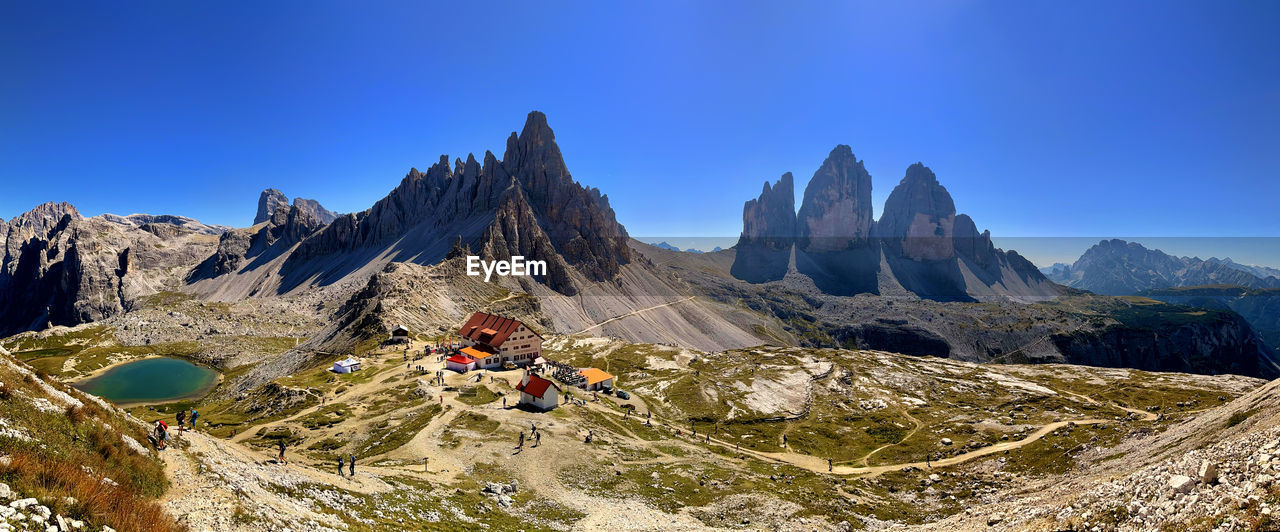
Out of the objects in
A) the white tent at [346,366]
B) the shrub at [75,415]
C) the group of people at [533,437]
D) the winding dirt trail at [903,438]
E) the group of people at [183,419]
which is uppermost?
the shrub at [75,415]

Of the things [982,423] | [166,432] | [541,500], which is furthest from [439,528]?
[982,423]

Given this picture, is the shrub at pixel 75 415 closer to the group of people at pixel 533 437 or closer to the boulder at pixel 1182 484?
the group of people at pixel 533 437

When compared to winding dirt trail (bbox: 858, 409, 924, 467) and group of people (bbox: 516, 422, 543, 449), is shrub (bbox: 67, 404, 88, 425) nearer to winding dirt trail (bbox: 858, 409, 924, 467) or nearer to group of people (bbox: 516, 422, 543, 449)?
group of people (bbox: 516, 422, 543, 449)

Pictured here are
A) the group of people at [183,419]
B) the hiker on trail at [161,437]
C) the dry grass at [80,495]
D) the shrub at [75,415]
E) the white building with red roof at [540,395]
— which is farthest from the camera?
the white building with red roof at [540,395]

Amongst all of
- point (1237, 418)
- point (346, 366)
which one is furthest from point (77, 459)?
point (346, 366)

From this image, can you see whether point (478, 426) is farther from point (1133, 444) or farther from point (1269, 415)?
point (1133, 444)

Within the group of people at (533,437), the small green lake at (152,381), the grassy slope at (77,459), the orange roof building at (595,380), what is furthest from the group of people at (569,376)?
the small green lake at (152,381)

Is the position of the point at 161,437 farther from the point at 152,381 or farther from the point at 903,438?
the point at 152,381
